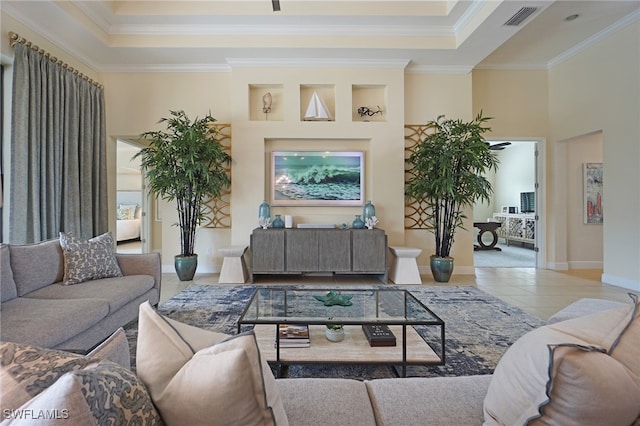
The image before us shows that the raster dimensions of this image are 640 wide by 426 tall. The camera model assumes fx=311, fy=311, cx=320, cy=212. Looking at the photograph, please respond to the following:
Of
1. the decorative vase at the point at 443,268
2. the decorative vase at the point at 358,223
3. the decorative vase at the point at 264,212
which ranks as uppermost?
the decorative vase at the point at 264,212

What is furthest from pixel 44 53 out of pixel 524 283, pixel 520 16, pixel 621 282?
pixel 621 282

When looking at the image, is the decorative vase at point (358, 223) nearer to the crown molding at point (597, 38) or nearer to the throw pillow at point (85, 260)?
the throw pillow at point (85, 260)

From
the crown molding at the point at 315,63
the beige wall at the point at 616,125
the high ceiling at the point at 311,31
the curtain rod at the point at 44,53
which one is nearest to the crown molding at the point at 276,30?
the high ceiling at the point at 311,31

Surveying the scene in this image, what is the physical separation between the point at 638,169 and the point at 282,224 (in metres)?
4.88

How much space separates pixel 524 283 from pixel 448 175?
1.94 m

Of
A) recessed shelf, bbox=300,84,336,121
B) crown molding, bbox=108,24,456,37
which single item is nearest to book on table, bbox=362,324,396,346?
recessed shelf, bbox=300,84,336,121

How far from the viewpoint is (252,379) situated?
587 mm

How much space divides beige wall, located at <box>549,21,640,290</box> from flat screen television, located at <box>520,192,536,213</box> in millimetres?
4004

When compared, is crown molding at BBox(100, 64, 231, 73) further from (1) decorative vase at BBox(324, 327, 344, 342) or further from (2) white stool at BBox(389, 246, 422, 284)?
(1) decorative vase at BBox(324, 327, 344, 342)

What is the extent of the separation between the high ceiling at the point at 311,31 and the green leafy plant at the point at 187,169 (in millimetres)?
1076

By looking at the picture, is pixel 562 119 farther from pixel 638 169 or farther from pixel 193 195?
pixel 193 195

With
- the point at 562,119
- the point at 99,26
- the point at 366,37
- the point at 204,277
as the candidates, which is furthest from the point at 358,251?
the point at 99,26

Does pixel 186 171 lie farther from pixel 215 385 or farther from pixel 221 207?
pixel 215 385

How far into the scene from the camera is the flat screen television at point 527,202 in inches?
333
